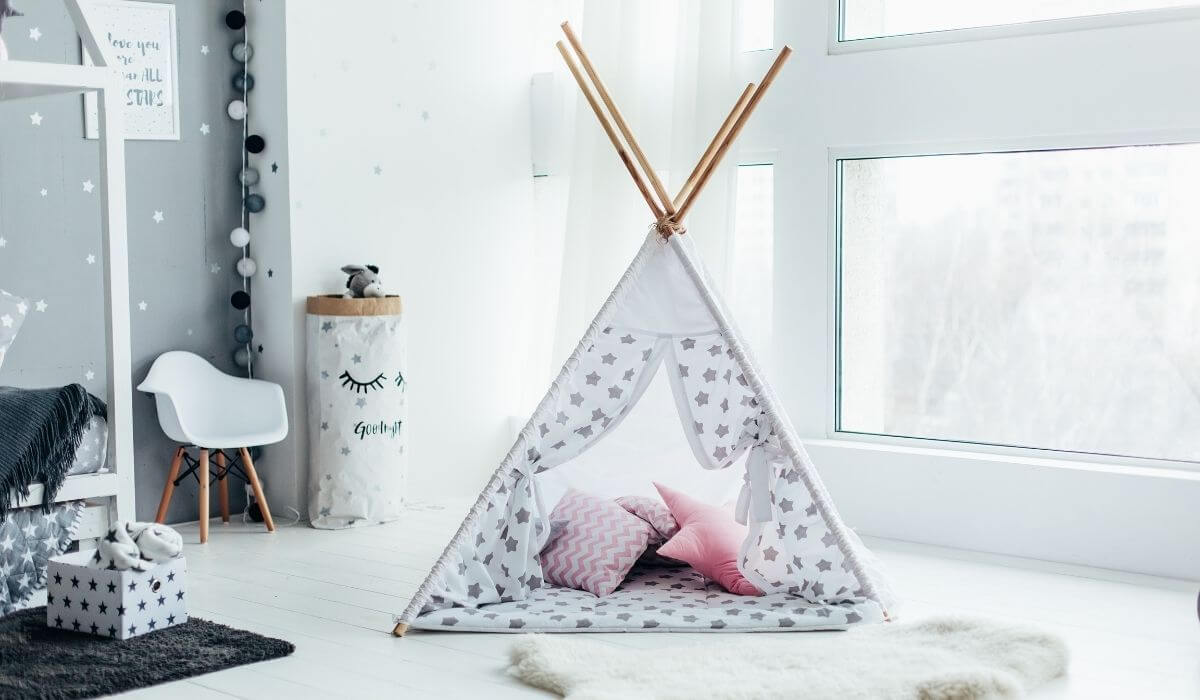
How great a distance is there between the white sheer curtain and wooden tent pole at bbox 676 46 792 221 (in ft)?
2.73

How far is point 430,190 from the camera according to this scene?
4633mm

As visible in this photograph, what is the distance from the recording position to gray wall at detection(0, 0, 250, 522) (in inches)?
148

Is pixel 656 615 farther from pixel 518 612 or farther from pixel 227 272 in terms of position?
pixel 227 272

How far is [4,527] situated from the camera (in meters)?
3.11

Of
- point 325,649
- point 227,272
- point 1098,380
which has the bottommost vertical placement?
point 325,649

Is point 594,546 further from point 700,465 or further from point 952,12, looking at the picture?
point 952,12

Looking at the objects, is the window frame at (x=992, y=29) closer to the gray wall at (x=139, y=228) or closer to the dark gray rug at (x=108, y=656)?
the gray wall at (x=139, y=228)

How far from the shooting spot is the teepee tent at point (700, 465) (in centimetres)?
310

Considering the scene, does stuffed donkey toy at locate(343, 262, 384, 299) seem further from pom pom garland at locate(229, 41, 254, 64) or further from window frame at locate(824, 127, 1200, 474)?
window frame at locate(824, 127, 1200, 474)

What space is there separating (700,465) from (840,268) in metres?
1.01

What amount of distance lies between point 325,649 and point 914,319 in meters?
2.17

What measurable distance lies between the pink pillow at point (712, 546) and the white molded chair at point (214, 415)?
1433mm

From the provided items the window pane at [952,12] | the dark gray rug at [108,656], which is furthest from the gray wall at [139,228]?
the window pane at [952,12]

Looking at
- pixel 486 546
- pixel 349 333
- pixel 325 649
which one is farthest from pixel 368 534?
pixel 325 649
